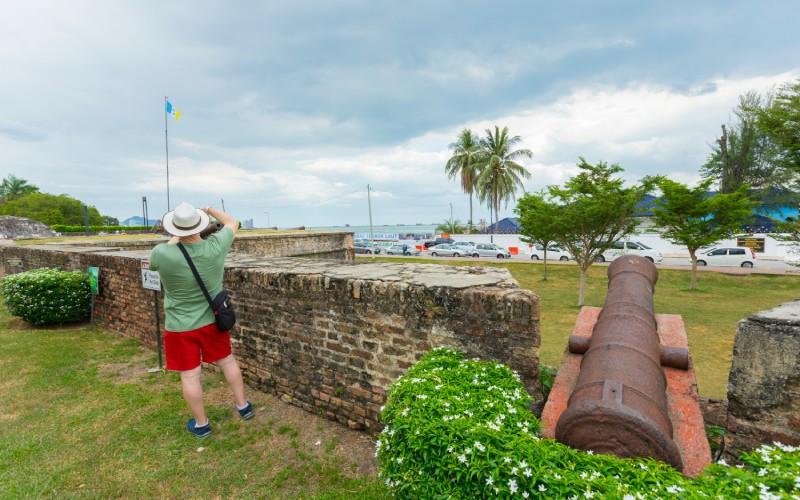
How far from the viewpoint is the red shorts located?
3.00 meters

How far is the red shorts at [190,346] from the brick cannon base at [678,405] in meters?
2.55

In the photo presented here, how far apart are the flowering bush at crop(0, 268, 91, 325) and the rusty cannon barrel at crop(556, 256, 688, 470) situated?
7771 millimetres

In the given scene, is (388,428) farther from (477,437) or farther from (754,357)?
(754,357)

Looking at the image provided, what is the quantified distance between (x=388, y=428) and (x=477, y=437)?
0.54 m

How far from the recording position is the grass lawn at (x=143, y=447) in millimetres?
2562

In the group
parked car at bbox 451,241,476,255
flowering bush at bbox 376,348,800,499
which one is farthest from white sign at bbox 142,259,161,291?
parked car at bbox 451,241,476,255

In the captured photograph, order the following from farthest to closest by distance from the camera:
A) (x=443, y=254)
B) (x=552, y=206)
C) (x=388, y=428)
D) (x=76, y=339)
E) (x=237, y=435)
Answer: (x=443, y=254), (x=552, y=206), (x=76, y=339), (x=237, y=435), (x=388, y=428)

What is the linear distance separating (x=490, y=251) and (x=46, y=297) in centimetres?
2737

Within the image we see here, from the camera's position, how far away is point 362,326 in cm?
312

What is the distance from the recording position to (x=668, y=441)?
1704 millimetres

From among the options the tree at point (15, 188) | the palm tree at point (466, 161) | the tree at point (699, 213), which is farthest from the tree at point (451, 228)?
the tree at point (15, 188)

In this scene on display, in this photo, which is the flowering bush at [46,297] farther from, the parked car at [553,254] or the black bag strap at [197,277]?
the parked car at [553,254]

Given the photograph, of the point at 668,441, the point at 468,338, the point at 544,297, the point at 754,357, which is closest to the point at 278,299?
the point at 468,338

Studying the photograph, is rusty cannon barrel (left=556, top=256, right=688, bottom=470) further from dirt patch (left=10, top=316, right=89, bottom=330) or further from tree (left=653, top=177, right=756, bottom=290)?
tree (left=653, top=177, right=756, bottom=290)
